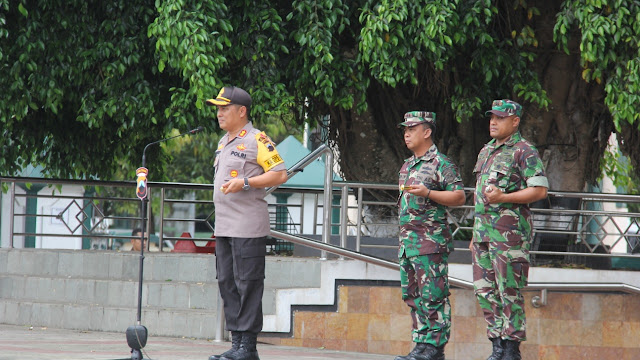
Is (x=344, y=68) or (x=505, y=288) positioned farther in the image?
(x=344, y=68)

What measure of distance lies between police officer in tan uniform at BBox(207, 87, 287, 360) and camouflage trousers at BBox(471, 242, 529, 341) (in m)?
1.58

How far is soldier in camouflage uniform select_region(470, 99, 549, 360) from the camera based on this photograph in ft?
19.8

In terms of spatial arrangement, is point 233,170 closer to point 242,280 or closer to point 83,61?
point 242,280

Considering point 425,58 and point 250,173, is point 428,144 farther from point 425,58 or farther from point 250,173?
point 425,58

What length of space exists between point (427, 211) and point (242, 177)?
1373 millimetres

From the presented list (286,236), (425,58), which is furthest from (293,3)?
(286,236)

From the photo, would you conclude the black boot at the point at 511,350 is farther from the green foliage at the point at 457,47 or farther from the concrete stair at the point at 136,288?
the green foliage at the point at 457,47

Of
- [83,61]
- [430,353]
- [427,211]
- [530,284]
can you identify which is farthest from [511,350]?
[83,61]

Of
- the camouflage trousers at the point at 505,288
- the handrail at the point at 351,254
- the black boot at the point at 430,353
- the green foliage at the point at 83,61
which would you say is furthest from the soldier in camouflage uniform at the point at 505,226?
the green foliage at the point at 83,61

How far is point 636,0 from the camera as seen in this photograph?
8.14 m

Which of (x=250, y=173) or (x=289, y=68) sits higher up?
(x=289, y=68)

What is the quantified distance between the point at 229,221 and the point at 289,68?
4063 millimetres

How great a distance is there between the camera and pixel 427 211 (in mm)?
6273

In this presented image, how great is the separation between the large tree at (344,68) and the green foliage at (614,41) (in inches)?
0.7
